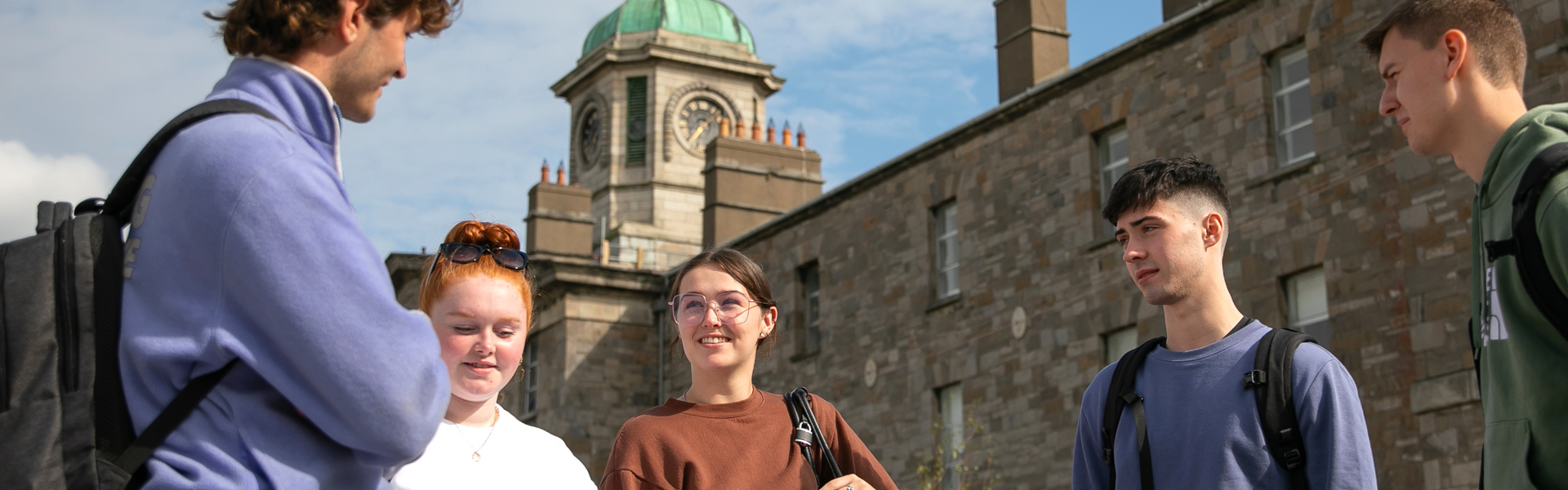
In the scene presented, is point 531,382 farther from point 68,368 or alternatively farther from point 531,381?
point 68,368

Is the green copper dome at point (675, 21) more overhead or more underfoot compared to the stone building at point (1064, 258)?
more overhead

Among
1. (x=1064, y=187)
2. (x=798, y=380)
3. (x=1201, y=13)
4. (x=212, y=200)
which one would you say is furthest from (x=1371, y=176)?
(x=212, y=200)

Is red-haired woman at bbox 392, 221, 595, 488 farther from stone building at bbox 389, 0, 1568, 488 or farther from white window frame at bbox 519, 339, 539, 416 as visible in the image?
white window frame at bbox 519, 339, 539, 416

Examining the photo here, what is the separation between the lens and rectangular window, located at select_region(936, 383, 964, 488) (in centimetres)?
2164

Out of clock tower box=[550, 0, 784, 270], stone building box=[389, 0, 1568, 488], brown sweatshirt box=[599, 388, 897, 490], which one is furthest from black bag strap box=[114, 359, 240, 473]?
clock tower box=[550, 0, 784, 270]

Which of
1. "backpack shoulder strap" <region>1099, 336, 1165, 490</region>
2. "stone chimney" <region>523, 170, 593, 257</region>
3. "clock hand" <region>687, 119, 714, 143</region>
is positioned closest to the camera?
"backpack shoulder strap" <region>1099, 336, 1165, 490</region>

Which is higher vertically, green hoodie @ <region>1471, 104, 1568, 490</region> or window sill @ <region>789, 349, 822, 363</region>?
window sill @ <region>789, 349, 822, 363</region>

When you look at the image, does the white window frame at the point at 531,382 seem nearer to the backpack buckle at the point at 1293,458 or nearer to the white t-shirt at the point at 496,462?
the white t-shirt at the point at 496,462

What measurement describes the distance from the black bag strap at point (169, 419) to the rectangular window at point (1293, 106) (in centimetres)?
1612

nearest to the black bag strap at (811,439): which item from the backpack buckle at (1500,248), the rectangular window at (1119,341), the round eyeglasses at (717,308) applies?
the round eyeglasses at (717,308)

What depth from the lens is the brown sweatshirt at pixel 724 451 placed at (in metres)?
4.68

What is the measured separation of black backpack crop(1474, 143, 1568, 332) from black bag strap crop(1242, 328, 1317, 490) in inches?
40.3

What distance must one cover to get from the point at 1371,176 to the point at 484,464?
546 inches

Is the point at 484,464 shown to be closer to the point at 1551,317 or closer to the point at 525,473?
the point at 525,473
